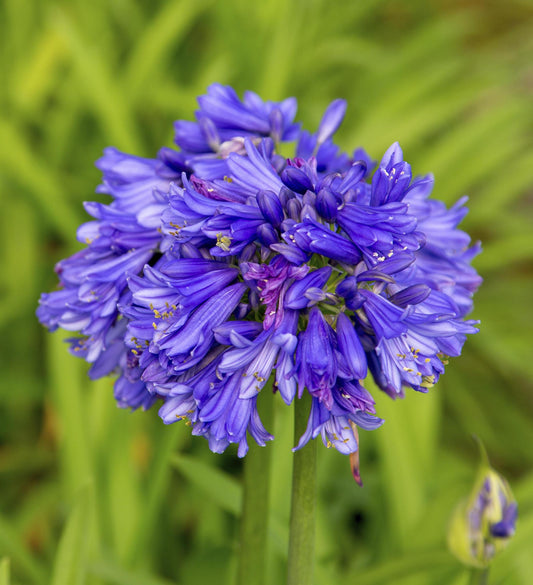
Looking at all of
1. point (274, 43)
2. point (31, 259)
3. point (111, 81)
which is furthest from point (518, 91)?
point (31, 259)

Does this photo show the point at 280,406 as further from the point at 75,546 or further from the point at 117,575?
the point at 75,546

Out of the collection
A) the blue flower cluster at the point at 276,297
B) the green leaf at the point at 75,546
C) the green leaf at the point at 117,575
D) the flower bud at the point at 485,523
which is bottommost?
the green leaf at the point at 117,575

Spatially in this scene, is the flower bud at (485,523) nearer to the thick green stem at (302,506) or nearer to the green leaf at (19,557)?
the thick green stem at (302,506)

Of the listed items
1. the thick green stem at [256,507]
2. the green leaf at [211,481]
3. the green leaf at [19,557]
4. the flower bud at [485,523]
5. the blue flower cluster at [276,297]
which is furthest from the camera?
the green leaf at [19,557]

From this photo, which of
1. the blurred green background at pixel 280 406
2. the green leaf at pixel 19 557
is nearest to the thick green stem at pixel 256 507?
the blurred green background at pixel 280 406

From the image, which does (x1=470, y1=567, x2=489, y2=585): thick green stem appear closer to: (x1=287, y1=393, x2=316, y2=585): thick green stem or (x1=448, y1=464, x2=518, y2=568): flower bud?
(x1=448, y1=464, x2=518, y2=568): flower bud

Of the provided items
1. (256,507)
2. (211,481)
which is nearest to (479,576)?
(256,507)
